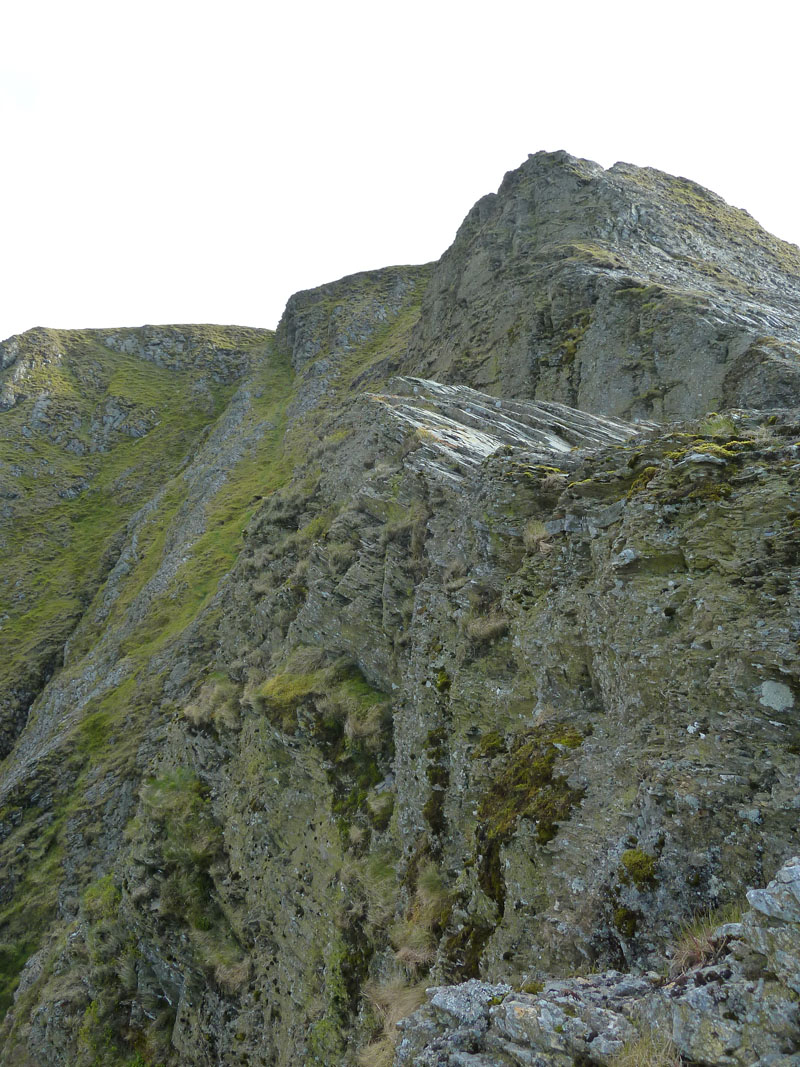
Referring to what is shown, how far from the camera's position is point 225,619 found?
95.9ft

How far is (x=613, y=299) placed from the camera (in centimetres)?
3278

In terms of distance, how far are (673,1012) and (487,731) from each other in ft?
23.0

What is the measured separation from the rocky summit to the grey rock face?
263 millimetres

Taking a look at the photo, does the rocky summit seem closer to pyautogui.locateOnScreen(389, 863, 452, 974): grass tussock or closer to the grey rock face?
pyautogui.locateOnScreen(389, 863, 452, 974): grass tussock

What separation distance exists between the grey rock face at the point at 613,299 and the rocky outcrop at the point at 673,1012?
76.6ft

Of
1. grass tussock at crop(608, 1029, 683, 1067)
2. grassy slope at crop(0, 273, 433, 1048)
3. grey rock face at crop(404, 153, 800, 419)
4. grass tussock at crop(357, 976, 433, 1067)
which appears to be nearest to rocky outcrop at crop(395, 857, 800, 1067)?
grass tussock at crop(608, 1029, 683, 1067)

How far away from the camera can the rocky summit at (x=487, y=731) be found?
258 inches

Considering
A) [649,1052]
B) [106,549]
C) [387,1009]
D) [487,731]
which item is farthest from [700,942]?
[106,549]

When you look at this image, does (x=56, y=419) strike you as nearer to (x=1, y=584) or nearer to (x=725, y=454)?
(x=1, y=584)

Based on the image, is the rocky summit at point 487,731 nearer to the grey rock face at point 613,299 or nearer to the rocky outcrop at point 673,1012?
the rocky outcrop at point 673,1012

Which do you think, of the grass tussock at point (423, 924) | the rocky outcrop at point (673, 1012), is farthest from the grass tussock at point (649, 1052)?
the grass tussock at point (423, 924)

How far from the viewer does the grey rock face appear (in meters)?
27.6

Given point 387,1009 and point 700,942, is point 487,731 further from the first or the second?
point 700,942

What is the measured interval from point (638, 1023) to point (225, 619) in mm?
26535
